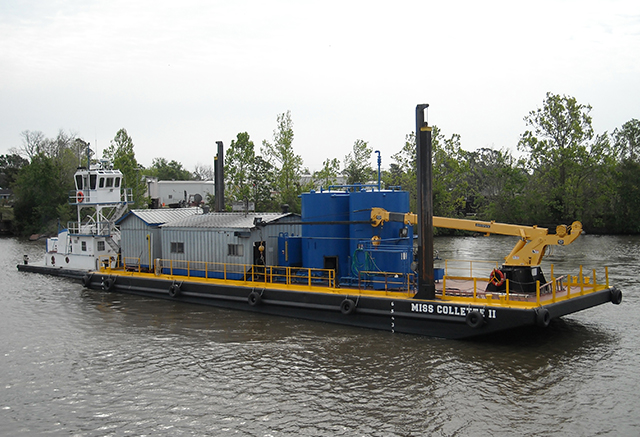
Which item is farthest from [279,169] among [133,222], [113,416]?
[113,416]

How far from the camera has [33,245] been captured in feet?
173

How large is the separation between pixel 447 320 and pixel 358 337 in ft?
8.84

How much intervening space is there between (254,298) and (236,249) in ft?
7.64

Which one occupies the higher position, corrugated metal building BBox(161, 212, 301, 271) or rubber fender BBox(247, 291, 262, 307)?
corrugated metal building BBox(161, 212, 301, 271)

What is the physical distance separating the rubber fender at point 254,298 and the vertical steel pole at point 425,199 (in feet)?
19.9

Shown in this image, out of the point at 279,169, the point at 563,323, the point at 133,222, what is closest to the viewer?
the point at 563,323

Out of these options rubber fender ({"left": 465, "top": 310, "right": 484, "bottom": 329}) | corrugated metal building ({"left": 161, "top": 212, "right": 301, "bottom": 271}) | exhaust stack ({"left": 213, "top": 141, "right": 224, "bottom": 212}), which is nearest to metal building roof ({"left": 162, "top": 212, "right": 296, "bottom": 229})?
corrugated metal building ({"left": 161, "top": 212, "right": 301, "bottom": 271})

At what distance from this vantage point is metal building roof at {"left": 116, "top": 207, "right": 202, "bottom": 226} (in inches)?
915

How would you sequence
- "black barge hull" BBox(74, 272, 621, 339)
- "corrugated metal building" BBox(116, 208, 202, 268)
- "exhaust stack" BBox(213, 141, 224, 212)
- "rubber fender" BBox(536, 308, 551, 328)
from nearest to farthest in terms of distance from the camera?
"rubber fender" BBox(536, 308, 551, 328) < "black barge hull" BBox(74, 272, 621, 339) < "corrugated metal building" BBox(116, 208, 202, 268) < "exhaust stack" BBox(213, 141, 224, 212)

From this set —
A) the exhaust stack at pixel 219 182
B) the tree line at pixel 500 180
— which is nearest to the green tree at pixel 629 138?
the tree line at pixel 500 180

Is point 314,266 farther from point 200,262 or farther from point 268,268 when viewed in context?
point 200,262

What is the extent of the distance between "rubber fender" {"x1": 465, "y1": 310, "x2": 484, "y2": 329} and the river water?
28.3 inches

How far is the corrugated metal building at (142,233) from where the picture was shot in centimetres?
2317

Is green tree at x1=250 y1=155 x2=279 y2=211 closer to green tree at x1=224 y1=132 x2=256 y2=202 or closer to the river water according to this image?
green tree at x1=224 y1=132 x2=256 y2=202
